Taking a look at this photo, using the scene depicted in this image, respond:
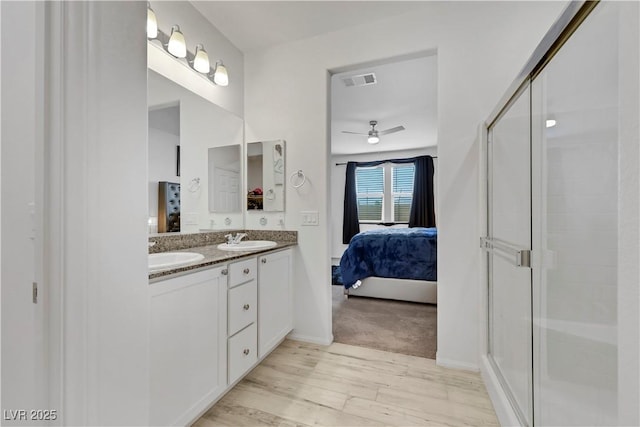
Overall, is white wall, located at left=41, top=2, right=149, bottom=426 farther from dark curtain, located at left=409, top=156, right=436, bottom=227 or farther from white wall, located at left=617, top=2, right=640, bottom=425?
dark curtain, located at left=409, top=156, right=436, bottom=227

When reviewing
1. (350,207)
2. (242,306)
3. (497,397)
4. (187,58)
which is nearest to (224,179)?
(187,58)

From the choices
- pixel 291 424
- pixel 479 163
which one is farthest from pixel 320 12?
pixel 291 424

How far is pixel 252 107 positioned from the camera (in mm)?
2592

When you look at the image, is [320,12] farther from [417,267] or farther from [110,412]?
[417,267]

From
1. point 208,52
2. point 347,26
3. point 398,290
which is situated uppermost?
point 347,26

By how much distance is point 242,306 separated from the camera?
1698 millimetres

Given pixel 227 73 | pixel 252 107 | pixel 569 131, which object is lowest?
pixel 569 131

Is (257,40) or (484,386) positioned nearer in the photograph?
(484,386)

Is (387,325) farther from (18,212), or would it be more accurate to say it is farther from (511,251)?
(18,212)

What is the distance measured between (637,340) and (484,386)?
63.6 inches

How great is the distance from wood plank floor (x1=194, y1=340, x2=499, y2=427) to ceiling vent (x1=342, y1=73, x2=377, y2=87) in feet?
8.35

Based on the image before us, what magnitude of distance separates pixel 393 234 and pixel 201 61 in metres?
2.75

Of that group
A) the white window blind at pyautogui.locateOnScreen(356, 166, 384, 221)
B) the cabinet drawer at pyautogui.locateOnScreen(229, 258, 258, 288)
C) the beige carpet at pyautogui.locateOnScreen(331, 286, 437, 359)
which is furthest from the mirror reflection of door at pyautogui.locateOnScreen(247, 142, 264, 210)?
the white window blind at pyautogui.locateOnScreen(356, 166, 384, 221)

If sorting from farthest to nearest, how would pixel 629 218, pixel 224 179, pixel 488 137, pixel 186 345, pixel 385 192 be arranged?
1. pixel 385 192
2. pixel 224 179
3. pixel 488 137
4. pixel 186 345
5. pixel 629 218
